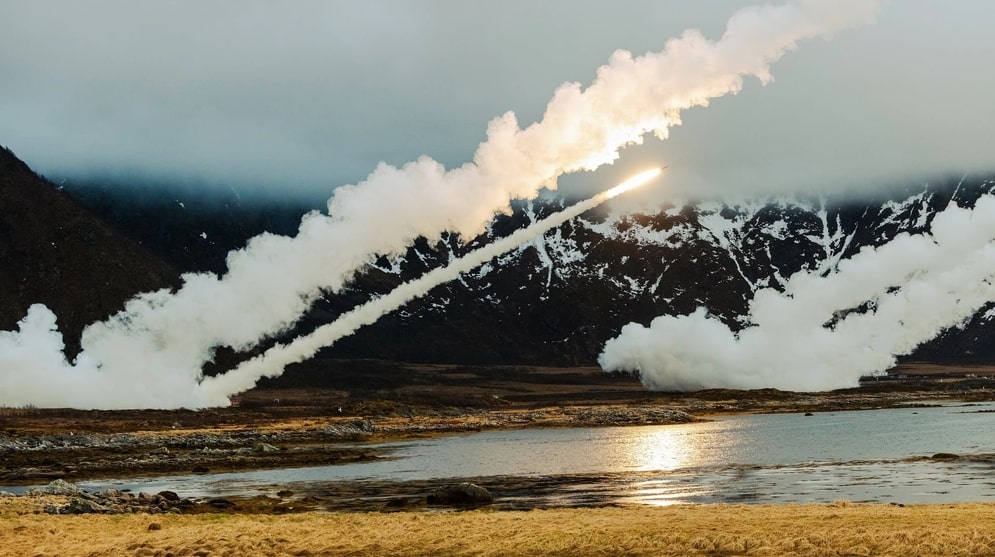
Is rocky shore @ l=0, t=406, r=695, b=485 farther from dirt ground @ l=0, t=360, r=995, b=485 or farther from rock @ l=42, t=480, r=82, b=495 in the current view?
rock @ l=42, t=480, r=82, b=495

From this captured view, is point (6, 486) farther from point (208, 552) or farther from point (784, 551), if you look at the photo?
point (784, 551)

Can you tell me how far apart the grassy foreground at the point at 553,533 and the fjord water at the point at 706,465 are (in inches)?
460

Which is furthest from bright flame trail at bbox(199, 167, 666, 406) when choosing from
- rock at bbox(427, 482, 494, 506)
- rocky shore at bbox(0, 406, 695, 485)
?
rock at bbox(427, 482, 494, 506)

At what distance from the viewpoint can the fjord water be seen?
60.3 m

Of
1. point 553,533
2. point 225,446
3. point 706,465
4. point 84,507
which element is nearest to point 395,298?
point 225,446

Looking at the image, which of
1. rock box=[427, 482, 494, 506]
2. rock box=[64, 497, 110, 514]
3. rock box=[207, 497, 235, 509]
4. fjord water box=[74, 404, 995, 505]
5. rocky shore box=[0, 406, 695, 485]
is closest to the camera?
rock box=[64, 497, 110, 514]

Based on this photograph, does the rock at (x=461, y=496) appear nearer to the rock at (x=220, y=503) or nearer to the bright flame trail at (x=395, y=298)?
the rock at (x=220, y=503)

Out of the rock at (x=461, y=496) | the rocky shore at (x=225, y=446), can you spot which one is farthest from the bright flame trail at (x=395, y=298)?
the rock at (x=461, y=496)

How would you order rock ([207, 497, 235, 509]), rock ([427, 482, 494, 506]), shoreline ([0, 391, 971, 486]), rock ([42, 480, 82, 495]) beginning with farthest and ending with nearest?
shoreline ([0, 391, 971, 486]) < rock ([42, 480, 82, 495]) < rock ([427, 482, 494, 506]) < rock ([207, 497, 235, 509])

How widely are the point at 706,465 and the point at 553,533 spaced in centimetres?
4580

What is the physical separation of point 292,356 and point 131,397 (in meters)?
69.1

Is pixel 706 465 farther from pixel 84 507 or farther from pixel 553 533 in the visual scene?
pixel 84 507

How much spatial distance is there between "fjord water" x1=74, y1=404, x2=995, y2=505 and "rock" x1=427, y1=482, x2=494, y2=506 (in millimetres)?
3842

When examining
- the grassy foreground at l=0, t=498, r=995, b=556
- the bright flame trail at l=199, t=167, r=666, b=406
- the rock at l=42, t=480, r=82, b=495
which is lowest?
the grassy foreground at l=0, t=498, r=995, b=556
